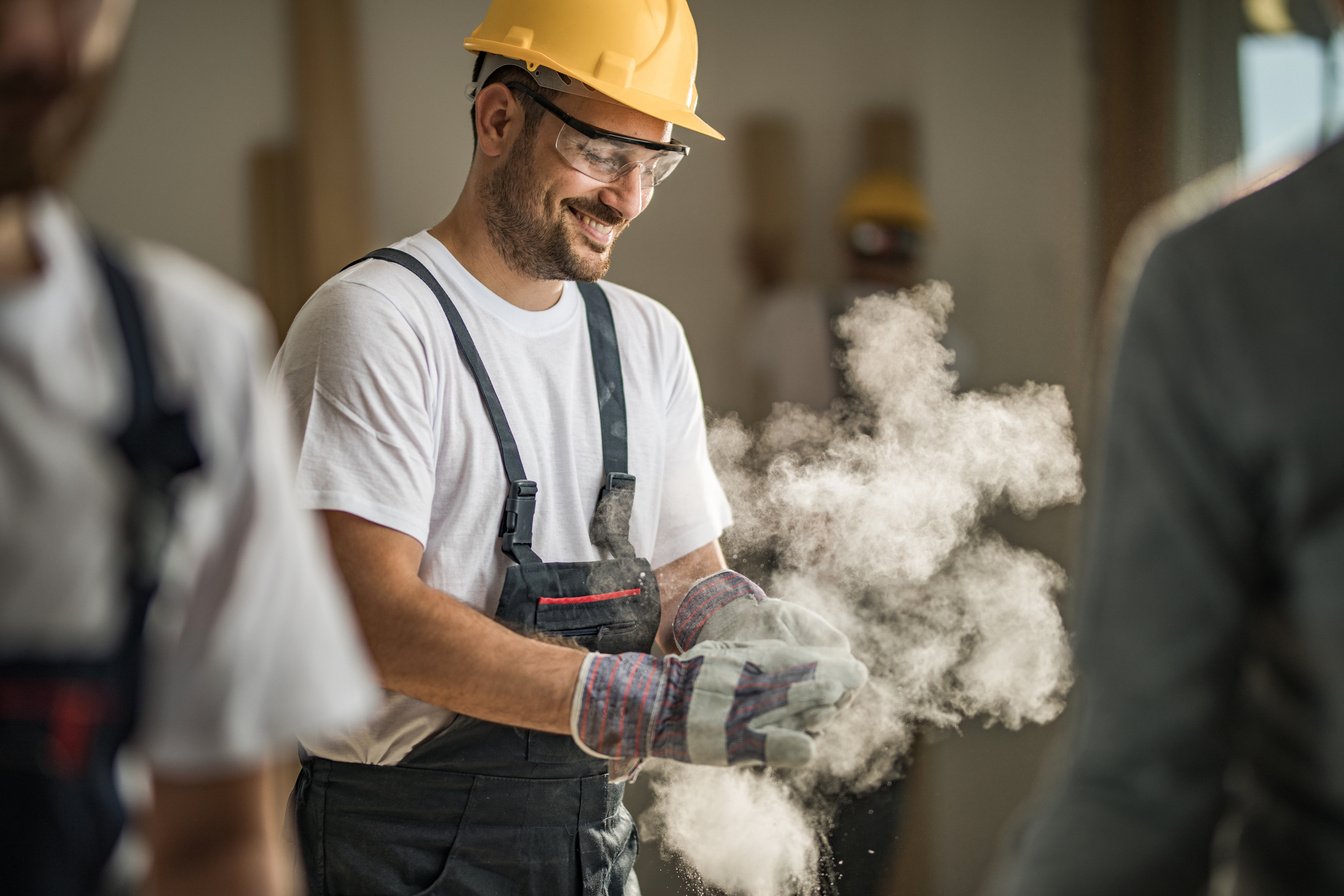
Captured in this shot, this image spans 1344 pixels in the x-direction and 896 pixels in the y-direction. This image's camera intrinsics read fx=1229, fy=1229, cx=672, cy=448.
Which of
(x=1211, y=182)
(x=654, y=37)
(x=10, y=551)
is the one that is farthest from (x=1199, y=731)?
(x=1211, y=182)

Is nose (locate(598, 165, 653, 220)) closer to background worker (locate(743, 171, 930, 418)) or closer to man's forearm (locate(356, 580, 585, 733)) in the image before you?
man's forearm (locate(356, 580, 585, 733))

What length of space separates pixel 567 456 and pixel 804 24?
1.57m

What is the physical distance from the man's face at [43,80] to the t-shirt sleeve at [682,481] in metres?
1.40

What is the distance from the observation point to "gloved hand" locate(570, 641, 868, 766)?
1660mm

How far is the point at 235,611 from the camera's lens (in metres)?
0.77

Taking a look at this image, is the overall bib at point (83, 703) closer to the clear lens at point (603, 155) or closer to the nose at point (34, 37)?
the nose at point (34, 37)

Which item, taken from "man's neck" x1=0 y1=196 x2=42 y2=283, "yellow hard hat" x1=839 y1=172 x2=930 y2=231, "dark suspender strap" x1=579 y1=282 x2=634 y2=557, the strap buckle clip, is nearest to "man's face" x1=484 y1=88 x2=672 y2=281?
"dark suspender strap" x1=579 y1=282 x2=634 y2=557

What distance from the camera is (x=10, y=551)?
2.33 feet

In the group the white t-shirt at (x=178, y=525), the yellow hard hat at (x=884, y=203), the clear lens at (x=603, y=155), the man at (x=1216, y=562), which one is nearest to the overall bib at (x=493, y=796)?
the clear lens at (x=603, y=155)

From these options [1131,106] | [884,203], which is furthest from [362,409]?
[1131,106]

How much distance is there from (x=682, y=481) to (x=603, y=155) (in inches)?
22.1

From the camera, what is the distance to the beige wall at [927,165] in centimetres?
286

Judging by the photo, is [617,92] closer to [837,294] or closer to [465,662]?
[465,662]

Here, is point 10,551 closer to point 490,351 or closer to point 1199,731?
point 1199,731
